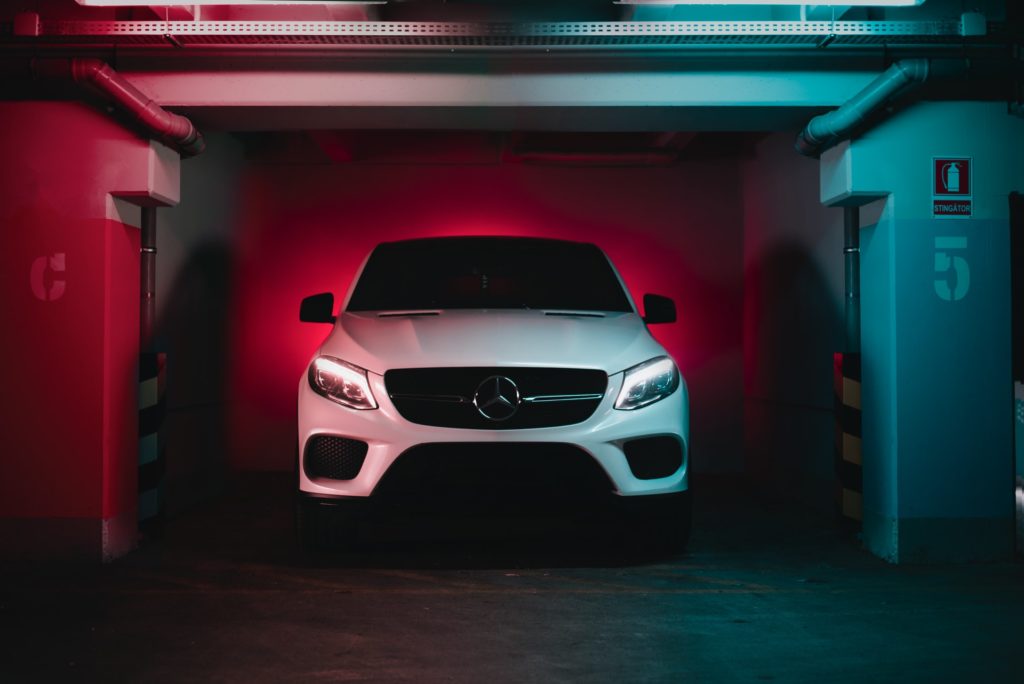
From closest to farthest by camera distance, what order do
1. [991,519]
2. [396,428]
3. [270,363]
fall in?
[396,428] < [991,519] < [270,363]

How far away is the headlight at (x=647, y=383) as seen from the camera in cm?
527

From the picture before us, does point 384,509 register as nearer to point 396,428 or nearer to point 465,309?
point 396,428

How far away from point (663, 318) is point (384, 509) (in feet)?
7.05

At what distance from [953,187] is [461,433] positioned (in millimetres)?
3109

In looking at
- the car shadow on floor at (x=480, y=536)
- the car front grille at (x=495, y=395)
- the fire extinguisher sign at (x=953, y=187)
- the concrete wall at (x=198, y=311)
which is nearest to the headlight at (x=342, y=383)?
the car front grille at (x=495, y=395)

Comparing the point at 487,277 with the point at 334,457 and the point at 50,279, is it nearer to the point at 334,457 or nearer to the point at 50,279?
the point at 334,457

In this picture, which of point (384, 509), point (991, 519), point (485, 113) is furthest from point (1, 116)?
point (991, 519)

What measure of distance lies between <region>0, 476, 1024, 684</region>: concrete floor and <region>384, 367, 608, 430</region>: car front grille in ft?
1.81

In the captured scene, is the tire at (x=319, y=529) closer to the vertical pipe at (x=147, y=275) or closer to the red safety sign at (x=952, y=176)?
the vertical pipe at (x=147, y=275)

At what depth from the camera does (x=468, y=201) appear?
10.2 metres

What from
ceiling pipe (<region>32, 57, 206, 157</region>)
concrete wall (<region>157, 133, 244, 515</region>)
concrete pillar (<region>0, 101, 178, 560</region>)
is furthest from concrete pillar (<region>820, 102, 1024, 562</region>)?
concrete wall (<region>157, 133, 244, 515</region>)

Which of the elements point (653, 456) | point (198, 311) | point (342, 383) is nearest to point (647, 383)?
point (653, 456)

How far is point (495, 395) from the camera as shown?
5.18m

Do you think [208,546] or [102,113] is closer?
[102,113]
